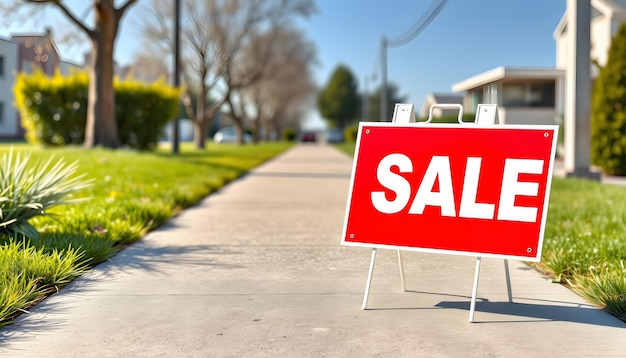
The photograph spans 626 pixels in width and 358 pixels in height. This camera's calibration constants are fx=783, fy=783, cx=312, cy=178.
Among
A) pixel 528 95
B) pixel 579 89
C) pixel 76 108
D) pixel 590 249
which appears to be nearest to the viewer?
pixel 590 249

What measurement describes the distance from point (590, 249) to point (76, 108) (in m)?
20.4

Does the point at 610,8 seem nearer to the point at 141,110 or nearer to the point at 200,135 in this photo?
the point at 141,110

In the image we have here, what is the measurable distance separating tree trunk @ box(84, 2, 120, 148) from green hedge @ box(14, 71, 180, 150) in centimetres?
169

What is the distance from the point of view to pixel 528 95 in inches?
1401

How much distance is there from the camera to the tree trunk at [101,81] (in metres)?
22.8

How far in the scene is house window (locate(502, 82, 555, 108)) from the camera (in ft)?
116

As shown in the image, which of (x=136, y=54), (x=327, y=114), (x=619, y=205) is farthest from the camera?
(x=327, y=114)

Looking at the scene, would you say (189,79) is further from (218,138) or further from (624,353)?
(624,353)

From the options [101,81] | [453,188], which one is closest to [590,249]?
[453,188]

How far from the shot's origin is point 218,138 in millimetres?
69562

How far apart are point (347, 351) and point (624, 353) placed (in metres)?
1.53

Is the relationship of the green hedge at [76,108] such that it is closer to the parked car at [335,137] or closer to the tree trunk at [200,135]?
the tree trunk at [200,135]

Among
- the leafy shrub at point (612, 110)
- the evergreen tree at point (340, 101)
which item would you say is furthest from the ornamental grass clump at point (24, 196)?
the evergreen tree at point (340, 101)

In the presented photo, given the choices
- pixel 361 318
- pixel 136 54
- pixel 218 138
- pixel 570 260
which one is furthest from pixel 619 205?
pixel 218 138
